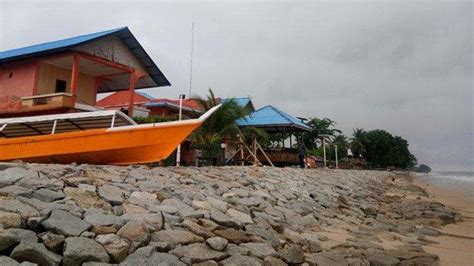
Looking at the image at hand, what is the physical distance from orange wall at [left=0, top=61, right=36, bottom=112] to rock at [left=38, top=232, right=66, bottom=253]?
13.8 m

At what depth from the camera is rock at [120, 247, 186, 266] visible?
3.29 meters

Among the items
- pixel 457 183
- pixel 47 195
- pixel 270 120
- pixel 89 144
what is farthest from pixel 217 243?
pixel 457 183

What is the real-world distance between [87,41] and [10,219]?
12.6 m

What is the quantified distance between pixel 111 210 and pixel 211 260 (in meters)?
1.45

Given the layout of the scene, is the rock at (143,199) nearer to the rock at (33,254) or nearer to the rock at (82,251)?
the rock at (82,251)

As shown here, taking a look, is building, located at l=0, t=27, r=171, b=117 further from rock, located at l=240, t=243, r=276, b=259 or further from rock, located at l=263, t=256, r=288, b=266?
rock, located at l=263, t=256, r=288, b=266

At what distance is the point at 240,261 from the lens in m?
3.99

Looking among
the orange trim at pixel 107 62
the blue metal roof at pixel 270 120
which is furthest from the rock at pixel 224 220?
the blue metal roof at pixel 270 120

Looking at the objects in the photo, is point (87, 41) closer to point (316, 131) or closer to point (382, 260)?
point (382, 260)

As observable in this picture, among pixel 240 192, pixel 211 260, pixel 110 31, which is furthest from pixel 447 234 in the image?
pixel 110 31

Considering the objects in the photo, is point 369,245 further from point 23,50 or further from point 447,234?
point 23,50

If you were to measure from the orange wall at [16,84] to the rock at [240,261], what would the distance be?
14.3 meters

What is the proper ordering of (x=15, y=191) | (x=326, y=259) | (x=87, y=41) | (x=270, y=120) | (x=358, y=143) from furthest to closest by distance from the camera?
(x=358, y=143)
(x=270, y=120)
(x=87, y=41)
(x=326, y=259)
(x=15, y=191)

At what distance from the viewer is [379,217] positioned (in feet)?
30.9
